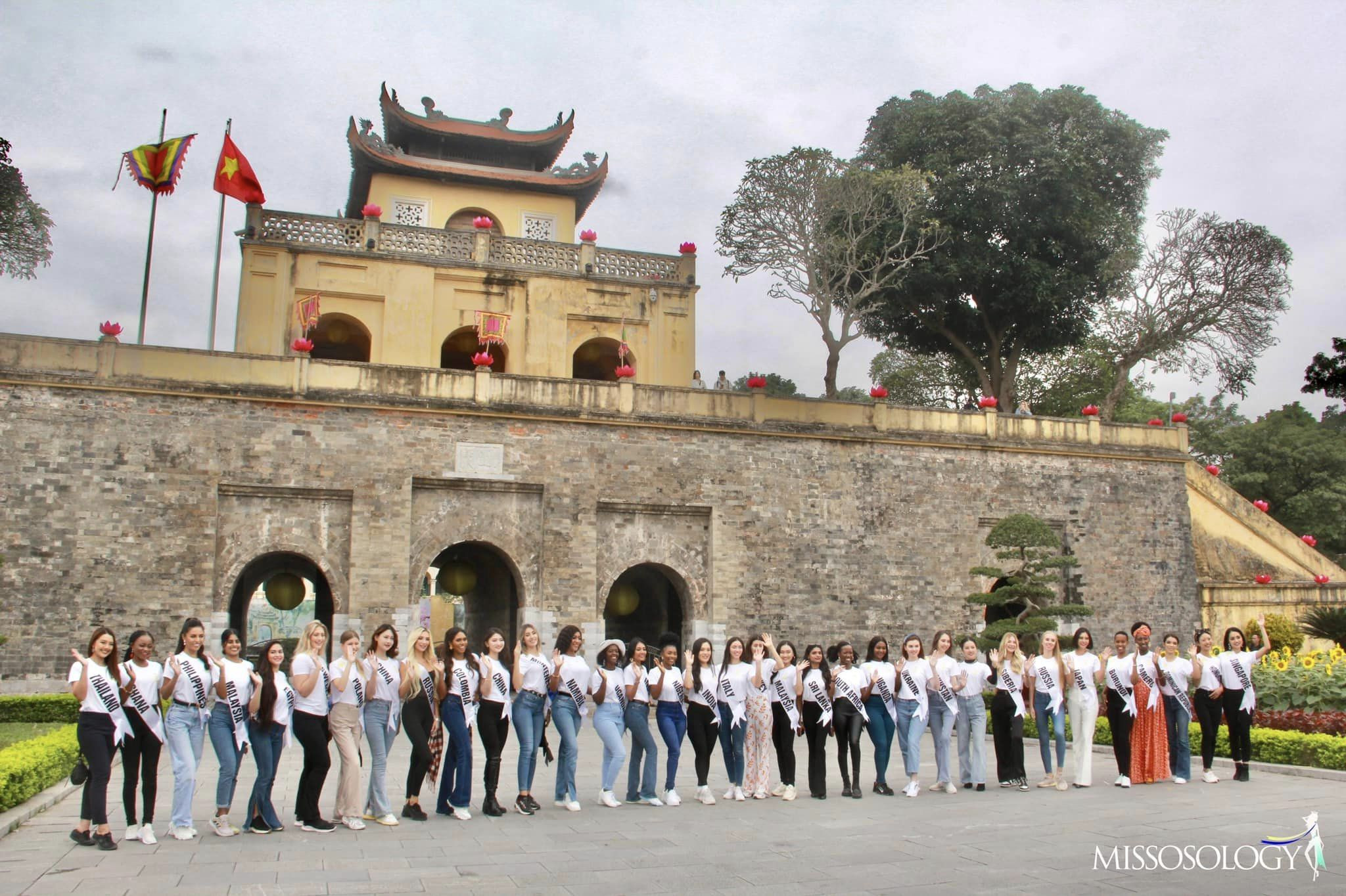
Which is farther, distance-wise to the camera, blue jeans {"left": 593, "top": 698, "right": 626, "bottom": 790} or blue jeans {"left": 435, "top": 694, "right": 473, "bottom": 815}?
blue jeans {"left": 593, "top": 698, "right": 626, "bottom": 790}

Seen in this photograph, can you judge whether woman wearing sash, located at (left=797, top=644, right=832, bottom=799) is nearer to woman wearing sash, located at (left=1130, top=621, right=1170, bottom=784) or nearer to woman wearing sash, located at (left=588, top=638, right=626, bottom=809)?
woman wearing sash, located at (left=588, top=638, right=626, bottom=809)

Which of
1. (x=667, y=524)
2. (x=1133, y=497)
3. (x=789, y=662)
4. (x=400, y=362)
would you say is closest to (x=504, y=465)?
(x=667, y=524)

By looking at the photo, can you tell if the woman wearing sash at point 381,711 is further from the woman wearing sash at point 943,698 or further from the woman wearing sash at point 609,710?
the woman wearing sash at point 943,698

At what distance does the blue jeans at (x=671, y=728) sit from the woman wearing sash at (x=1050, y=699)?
3.35 metres

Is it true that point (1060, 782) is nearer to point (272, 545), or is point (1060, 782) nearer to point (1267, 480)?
point (272, 545)

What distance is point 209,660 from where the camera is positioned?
7789mm

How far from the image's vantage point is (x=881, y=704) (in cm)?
995

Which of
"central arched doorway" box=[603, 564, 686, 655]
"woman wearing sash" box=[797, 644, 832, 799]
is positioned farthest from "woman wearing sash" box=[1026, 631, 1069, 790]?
"central arched doorway" box=[603, 564, 686, 655]

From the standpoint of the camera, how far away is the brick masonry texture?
1688 cm

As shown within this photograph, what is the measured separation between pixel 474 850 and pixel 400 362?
16.6 meters

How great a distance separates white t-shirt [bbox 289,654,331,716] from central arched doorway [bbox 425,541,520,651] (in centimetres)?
1091

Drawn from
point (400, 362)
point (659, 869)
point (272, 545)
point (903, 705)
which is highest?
point (400, 362)

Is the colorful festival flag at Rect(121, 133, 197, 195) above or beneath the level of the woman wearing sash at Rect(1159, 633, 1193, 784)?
above

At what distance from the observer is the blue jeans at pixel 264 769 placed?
25.0ft
